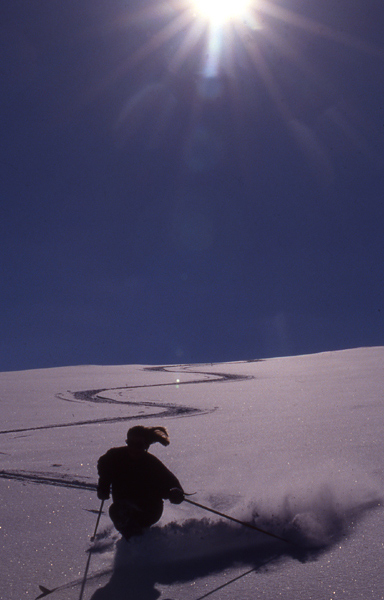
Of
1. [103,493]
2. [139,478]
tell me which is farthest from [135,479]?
[103,493]

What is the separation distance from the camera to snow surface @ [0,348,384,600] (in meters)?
2.11

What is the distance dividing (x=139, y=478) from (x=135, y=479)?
0.08 ft

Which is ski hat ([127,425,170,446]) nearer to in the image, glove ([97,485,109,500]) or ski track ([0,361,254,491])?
glove ([97,485,109,500])

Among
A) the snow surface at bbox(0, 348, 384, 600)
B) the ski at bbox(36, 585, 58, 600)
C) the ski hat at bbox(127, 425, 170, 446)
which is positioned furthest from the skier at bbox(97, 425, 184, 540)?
the ski at bbox(36, 585, 58, 600)

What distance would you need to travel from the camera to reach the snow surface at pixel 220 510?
2.11m

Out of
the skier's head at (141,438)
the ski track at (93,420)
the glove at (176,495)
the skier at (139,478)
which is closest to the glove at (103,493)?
the skier at (139,478)

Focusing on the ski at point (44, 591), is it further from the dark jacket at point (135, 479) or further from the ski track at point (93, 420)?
the ski track at point (93, 420)

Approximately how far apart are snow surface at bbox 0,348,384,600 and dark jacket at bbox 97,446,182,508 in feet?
0.65

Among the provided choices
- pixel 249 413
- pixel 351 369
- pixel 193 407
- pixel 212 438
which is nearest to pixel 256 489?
pixel 212 438

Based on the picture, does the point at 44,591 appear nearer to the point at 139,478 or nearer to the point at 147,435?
the point at 139,478

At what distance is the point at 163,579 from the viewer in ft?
7.09

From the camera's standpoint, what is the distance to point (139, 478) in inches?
102

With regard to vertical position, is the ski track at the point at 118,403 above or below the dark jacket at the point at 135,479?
above

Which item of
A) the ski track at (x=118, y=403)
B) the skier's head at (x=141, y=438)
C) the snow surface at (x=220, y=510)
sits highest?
the ski track at (x=118, y=403)
